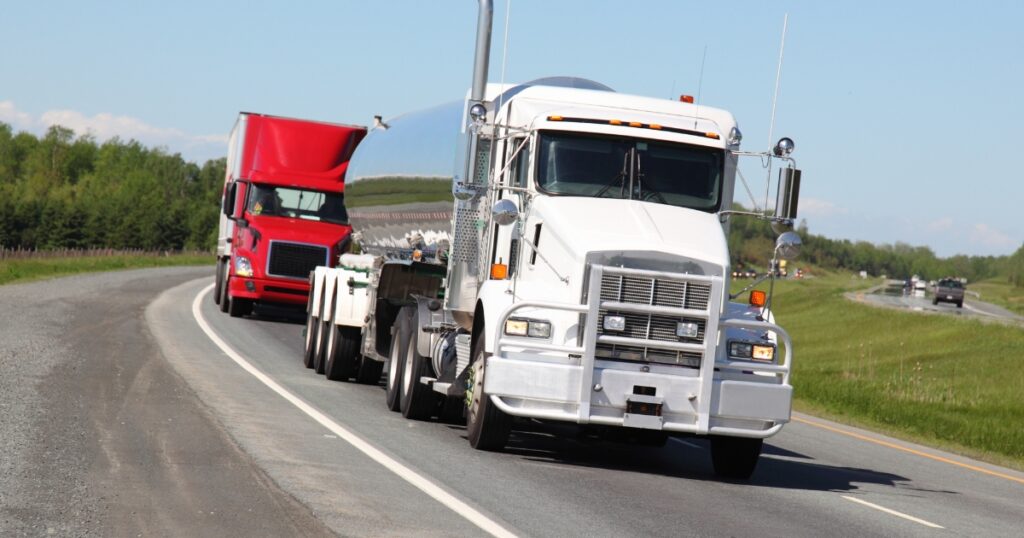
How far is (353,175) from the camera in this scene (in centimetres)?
2241

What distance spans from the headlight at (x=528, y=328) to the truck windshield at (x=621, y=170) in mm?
1422

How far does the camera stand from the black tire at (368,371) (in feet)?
61.6

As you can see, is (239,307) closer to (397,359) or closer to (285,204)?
(285,204)

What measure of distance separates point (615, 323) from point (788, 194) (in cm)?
202

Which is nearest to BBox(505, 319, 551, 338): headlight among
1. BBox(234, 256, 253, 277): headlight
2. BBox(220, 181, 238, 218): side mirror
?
BBox(234, 256, 253, 277): headlight

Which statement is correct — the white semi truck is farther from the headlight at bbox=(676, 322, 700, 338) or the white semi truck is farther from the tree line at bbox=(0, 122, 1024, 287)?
the tree line at bbox=(0, 122, 1024, 287)

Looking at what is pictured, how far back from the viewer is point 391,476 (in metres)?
10.1

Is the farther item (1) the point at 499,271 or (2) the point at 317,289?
(2) the point at 317,289

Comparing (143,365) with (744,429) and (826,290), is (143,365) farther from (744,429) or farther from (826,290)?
(826,290)

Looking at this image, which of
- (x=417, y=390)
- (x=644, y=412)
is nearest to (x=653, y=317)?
(x=644, y=412)

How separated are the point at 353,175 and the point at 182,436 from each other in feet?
37.2

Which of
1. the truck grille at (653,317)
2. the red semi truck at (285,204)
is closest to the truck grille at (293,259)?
the red semi truck at (285,204)

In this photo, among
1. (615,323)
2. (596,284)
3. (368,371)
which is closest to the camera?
(596,284)

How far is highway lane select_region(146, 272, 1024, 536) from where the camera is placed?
8.98m
